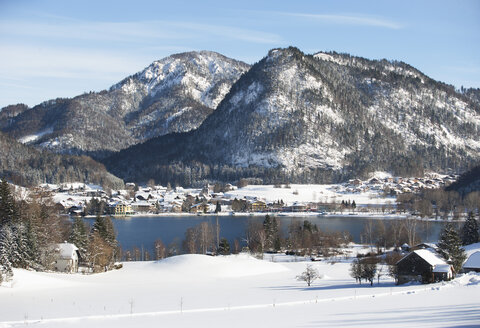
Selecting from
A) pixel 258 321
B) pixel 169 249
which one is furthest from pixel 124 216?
pixel 258 321

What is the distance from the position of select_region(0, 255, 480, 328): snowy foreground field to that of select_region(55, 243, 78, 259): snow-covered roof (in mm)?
4956

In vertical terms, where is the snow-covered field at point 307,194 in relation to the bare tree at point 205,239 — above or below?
above

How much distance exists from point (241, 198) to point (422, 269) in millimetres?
102139

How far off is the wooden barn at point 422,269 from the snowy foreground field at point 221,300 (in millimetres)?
1471

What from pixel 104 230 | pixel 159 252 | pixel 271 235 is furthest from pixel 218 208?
pixel 104 230

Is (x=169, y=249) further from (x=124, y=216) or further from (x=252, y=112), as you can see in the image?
(x=252, y=112)

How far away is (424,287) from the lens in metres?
37.5

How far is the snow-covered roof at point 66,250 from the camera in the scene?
156 ft

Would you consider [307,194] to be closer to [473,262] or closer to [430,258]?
[473,262]

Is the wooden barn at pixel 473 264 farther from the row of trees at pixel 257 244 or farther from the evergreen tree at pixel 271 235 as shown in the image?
the evergreen tree at pixel 271 235

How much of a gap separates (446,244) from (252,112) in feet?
498

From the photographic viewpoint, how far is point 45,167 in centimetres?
17175

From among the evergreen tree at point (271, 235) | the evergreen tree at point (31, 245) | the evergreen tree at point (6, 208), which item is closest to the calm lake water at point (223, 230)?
the evergreen tree at point (271, 235)

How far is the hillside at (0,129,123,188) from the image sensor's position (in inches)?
6295
